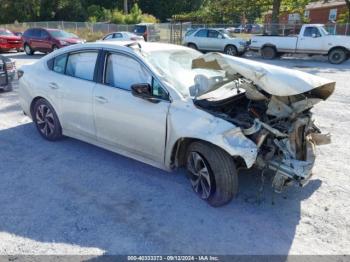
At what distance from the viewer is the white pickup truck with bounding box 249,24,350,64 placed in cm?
1767

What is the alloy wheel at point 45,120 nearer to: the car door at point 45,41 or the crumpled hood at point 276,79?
the crumpled hood at point 276,79

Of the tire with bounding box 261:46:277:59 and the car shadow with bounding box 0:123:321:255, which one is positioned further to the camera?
the tire with bounding box 261:46:277:59

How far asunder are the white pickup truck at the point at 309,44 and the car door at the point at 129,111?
16.0 metres

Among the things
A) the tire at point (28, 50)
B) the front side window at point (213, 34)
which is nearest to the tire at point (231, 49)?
the front side window at point (213, 34)

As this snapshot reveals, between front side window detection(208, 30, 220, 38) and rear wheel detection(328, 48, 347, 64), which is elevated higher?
front side window detection(208, 30, 220, 38)

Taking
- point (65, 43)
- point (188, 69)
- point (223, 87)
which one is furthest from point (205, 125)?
point (65, 43)

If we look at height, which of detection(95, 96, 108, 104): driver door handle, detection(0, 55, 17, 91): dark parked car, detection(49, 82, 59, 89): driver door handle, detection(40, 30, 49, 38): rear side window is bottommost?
detection(0, 55, 17, 91): dark parked car

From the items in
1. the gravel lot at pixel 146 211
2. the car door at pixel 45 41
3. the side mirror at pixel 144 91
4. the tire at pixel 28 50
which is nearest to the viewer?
the gravel lot at pixel 146 211

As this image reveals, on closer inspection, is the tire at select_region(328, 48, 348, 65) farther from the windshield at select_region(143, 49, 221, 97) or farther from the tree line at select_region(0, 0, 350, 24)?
the windshield at select_region(143, 49, 221, 97)

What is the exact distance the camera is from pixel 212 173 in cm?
382

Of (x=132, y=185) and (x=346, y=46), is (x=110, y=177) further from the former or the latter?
(x=346, y=46)

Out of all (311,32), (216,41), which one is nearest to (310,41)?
(311,32)

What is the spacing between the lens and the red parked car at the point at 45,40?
20.7 m

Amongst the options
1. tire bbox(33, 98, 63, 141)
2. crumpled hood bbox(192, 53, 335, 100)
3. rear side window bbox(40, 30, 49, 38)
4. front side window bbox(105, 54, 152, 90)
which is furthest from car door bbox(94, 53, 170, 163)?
rear side window bbox(40, 30, 49, 38)
